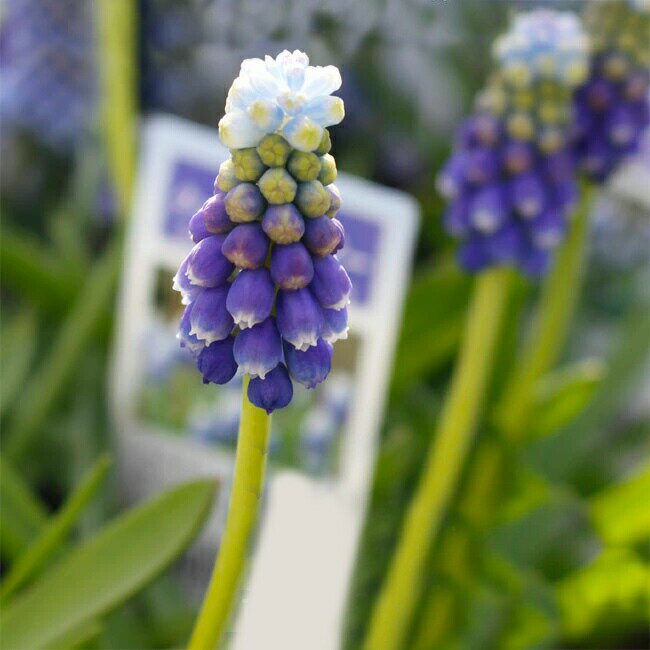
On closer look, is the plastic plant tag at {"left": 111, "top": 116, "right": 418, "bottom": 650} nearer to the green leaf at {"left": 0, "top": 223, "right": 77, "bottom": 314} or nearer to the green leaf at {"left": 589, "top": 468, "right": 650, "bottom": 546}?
the green leaf at {"left": 0, "top": 223, "right": 77, "bottom": 314}

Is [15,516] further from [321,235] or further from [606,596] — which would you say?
[606,596]

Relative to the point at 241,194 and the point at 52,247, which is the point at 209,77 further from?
the point at 241,194

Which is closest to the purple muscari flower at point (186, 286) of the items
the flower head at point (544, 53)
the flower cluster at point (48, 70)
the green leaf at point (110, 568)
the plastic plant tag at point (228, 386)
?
the green leaf at point (110, 568)

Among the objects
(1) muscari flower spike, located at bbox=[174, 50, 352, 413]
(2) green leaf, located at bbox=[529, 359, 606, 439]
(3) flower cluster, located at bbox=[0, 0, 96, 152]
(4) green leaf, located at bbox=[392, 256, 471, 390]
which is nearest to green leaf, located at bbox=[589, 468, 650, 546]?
(2) green leaf, located at bbox=[529, 359, 606, 439]

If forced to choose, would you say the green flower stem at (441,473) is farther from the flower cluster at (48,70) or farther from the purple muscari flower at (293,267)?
the flower cluster at (48,70)

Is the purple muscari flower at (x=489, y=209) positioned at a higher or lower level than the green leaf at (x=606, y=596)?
higher
